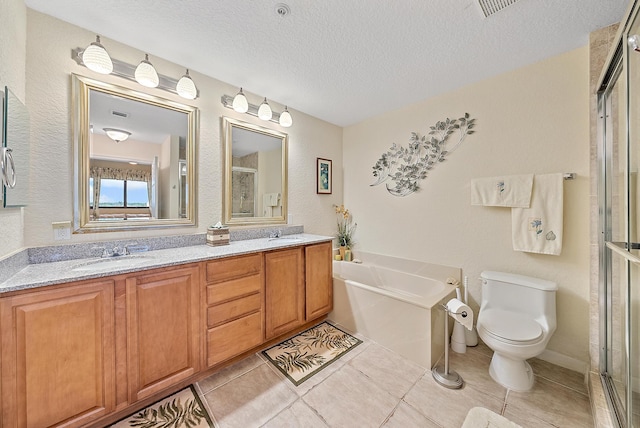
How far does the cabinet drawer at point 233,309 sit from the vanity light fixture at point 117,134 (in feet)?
4.69

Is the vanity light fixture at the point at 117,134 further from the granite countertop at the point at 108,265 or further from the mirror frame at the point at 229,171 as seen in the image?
the granite countertop at the point at 108,265

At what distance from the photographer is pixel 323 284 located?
2.49 meters

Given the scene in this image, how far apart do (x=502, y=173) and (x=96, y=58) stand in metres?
3.22

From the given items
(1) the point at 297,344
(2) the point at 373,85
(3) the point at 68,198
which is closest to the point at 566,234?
(2) the point at 373,85

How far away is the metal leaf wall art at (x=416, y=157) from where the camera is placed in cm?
241

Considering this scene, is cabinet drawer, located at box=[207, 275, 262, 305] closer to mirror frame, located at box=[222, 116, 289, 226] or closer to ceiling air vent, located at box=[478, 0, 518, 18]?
mirror frame, located at box=[222, 116, 289, 226]

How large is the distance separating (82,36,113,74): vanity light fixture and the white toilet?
3173 mm

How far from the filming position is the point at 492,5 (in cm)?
141

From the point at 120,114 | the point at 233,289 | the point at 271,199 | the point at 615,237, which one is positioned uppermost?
the point at 120,114

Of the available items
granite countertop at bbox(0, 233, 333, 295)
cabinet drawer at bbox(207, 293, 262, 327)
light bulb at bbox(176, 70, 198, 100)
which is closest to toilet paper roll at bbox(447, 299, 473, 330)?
granite countertop at bbox(0, 233, 333, 295)

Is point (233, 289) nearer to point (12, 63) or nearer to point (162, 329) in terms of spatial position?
point (162, 329)

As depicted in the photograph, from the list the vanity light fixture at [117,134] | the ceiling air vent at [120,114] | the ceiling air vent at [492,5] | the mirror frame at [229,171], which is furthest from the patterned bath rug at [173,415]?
the ceiling air vent at [492,5]

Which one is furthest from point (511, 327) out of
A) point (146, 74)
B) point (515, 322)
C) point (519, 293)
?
point (146, 74)

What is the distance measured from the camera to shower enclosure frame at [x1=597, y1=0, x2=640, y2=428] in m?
1.17
